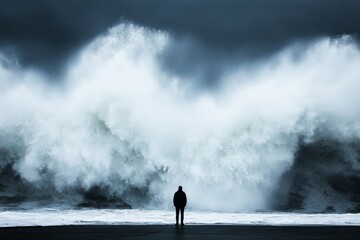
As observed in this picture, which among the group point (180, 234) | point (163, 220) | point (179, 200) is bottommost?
point (180, 234)

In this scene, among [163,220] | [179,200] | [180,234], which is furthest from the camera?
[163,220]

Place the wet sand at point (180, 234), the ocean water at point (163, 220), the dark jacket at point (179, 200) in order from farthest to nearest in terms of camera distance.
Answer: the ocean water at point (163, 220) → the dark jacket at point (179, 200) → the wet sand at point (180, 234)

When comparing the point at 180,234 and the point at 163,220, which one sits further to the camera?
the point at 163,220

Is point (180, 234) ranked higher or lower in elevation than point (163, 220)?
lower

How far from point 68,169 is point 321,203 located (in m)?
14.8

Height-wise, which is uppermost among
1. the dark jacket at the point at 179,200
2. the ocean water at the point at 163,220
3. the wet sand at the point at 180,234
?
the dark jacket at the point at 179,200

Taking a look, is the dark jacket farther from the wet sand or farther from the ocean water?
the wet sand

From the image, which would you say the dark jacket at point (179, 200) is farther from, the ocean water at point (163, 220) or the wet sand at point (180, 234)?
the wet sand at point (180, 234)

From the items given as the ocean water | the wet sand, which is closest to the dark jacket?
the ocean water

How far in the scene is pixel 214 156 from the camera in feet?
96.4

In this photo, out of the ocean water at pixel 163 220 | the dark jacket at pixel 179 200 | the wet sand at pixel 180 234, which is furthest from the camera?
the ocean water at pixel 163 220

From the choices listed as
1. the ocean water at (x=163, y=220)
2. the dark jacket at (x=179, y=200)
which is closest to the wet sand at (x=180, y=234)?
the dark jacket at (x=179, y=200)

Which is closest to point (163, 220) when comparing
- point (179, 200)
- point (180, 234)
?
point (179, 200)

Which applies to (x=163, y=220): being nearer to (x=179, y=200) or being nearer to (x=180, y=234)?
(x=179, y=200)
